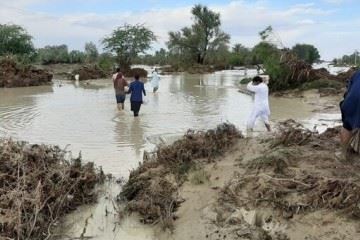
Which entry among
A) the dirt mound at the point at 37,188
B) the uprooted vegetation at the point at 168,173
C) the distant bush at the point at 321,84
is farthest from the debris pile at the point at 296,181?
the distant bush at the point at 321,84

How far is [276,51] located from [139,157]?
58.7 feet

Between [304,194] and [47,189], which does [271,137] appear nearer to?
[304,194]

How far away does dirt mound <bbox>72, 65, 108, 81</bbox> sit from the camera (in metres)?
41.8

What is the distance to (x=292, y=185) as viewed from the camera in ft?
20.4

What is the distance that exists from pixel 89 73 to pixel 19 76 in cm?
864

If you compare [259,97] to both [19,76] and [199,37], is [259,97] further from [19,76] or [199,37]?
[199,37]

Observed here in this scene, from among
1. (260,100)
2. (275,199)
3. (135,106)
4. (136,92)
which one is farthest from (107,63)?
(275,199)

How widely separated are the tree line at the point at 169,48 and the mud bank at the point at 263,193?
39499mm

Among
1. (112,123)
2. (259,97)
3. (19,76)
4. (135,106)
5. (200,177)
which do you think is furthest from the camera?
(19,76)

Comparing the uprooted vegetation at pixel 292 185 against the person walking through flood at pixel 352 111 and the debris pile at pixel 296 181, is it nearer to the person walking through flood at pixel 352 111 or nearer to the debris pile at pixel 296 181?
the debris pile at pixel 296 181

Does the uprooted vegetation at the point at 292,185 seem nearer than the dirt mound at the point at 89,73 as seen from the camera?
Yes

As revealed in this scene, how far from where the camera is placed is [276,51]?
26.8 meters

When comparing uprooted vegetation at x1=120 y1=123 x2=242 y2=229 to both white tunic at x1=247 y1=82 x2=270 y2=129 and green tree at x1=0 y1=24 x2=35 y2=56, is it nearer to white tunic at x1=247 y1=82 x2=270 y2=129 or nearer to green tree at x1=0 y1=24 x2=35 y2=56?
white tunic at x1=247 y1=82 x2=270 y2=129

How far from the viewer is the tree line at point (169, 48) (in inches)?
1868
